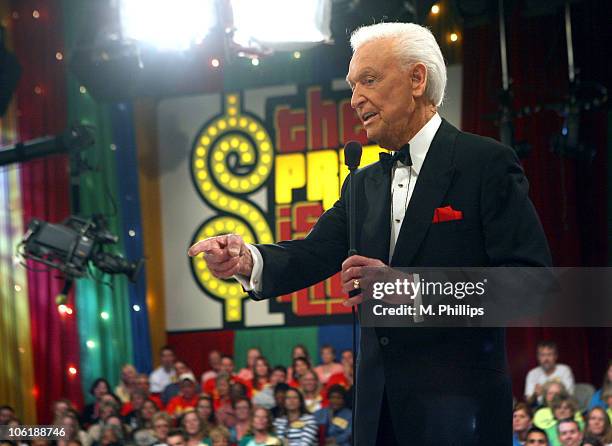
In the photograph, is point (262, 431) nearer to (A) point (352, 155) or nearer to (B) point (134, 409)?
(B) point (134, 409)

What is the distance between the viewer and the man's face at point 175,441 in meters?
6.21

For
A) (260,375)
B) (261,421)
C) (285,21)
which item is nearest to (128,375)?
(260,375)

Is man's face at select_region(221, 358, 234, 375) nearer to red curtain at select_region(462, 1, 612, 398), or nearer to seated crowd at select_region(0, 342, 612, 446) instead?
seated crowd at select_region(0, 342, 612, 446)

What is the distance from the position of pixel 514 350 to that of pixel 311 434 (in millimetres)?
2656

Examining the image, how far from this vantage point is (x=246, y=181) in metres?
9.66

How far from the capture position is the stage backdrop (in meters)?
9.23

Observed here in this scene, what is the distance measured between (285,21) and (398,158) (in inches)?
186

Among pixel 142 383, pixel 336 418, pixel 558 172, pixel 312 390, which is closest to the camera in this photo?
pixel 336 418

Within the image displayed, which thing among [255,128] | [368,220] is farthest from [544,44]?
[368,220]

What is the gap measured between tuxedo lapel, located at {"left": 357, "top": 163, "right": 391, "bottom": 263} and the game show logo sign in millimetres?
6885

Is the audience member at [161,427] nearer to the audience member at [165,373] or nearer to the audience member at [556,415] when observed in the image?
the audience member at [165,373]

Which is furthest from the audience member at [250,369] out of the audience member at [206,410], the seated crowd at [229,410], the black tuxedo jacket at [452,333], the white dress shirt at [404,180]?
the black tuxedo jacket at [452,333]

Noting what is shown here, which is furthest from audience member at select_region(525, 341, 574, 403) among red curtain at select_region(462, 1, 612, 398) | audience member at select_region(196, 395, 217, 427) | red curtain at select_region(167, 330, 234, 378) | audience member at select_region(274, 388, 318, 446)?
red curtain at select_region(167, 330, 234, 378)

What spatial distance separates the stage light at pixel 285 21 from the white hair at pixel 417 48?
14.8 feet
